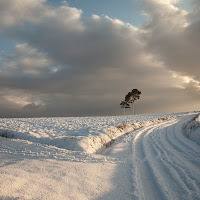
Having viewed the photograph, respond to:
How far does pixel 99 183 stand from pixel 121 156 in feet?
7.67

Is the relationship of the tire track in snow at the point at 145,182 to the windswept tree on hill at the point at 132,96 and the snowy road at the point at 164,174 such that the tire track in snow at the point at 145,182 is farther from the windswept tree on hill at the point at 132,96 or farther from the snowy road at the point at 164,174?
the windswept tree on hill at the point at 132,96

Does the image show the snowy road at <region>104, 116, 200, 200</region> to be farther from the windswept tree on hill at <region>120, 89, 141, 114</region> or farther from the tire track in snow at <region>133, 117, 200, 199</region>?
the windswept tree on hill at <region>120, 89, 141, 114</region>

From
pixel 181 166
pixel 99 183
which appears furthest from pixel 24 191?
pixel 181 166

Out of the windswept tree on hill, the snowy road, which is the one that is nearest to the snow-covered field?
the snowy road

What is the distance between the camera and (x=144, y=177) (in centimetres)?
364

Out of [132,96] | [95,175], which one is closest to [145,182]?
[95,175]

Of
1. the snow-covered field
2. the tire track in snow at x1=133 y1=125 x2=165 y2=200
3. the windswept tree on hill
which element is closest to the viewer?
the snow-covered field

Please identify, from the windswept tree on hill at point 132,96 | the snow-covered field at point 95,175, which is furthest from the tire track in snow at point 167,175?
the windswept tree on hill at point 132,96

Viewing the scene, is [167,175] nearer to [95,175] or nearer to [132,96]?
[95,175]

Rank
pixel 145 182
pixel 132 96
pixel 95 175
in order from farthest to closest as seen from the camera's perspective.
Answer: pixel 132 96 < pixel 95 175 < pixel 145 182

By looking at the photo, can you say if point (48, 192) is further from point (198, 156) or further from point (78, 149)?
point (198, 156)

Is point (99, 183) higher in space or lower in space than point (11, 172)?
lower

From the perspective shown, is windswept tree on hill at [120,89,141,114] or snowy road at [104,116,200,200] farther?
windswept tree on hill at [120,89,141,114]

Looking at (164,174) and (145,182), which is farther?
(164,174)
